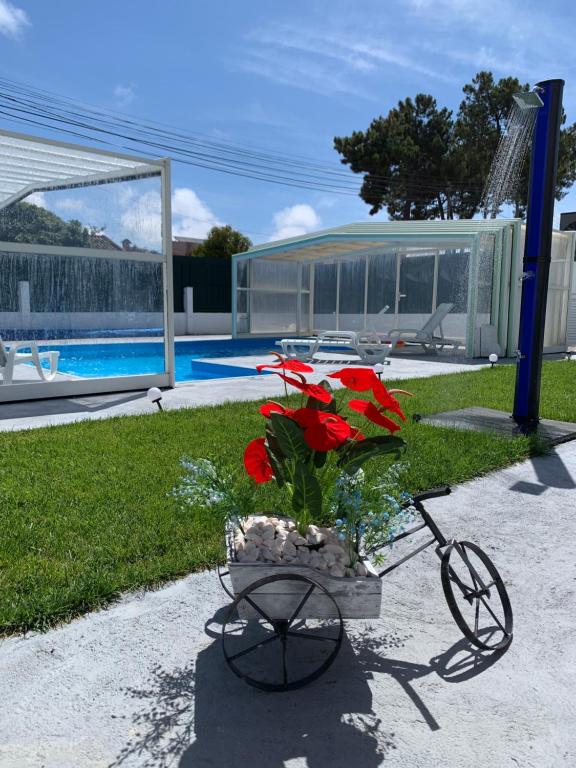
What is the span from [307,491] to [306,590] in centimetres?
32

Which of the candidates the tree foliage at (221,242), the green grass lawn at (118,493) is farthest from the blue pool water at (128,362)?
the tree foliage at (221,242)

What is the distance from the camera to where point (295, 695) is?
1916 mm

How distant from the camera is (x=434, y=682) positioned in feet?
6.53

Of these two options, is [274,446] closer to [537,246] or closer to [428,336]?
[537,246]

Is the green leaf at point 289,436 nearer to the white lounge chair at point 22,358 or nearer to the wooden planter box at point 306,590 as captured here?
the wooden planter box at point 306,590

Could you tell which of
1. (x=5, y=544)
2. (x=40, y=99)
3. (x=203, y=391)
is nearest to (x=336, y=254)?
(x=40, y=99)

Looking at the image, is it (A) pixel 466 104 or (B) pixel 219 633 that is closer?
(B) pixel 219 633

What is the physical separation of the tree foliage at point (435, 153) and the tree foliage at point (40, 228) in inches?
923

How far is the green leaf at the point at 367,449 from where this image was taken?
6.76 ft

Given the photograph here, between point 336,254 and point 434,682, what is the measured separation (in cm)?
1804

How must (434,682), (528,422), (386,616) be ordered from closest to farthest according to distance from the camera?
(434,682), (386,616), (528,422)

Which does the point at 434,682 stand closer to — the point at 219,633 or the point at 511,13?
the point at 219,633

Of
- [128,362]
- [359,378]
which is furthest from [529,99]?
[128,362]

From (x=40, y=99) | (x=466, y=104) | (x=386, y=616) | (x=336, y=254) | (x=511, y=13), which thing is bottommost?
(x=386, y=616)
